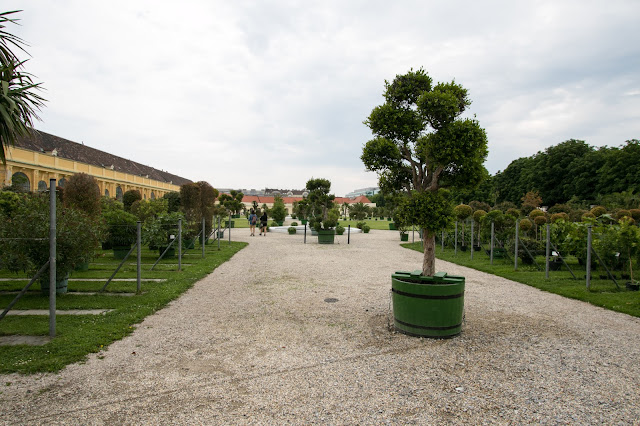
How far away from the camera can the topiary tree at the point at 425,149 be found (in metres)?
5.75

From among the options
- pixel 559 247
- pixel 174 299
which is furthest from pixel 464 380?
pixel 559 247

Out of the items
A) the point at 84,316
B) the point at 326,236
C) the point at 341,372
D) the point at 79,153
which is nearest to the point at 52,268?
the point at 84,316

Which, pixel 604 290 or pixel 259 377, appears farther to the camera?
pixel 604 290

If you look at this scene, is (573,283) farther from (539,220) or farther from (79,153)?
(79,153)

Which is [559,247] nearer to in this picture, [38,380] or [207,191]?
[38,380]

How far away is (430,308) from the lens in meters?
5.32

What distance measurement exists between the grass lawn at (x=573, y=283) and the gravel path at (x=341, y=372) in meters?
0.72

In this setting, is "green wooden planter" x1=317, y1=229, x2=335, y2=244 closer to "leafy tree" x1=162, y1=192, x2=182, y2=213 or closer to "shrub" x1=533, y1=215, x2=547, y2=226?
"leafy tree" x1=162, y1=192, x2=182, y2=213

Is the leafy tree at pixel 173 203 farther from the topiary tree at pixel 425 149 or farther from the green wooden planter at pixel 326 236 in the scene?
the topiary tree at pixel 425 149

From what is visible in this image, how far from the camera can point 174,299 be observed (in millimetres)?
7891

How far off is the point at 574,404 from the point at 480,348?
1503 mm

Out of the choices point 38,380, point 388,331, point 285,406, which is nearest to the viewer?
point 285,406

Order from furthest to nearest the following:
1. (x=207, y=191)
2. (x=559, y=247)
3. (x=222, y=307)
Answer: (x=207, y=191)
(x=559, y=247)
(x=222, y=307)

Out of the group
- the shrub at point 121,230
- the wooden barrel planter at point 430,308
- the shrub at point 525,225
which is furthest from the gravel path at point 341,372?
the shrub at point 525,225
